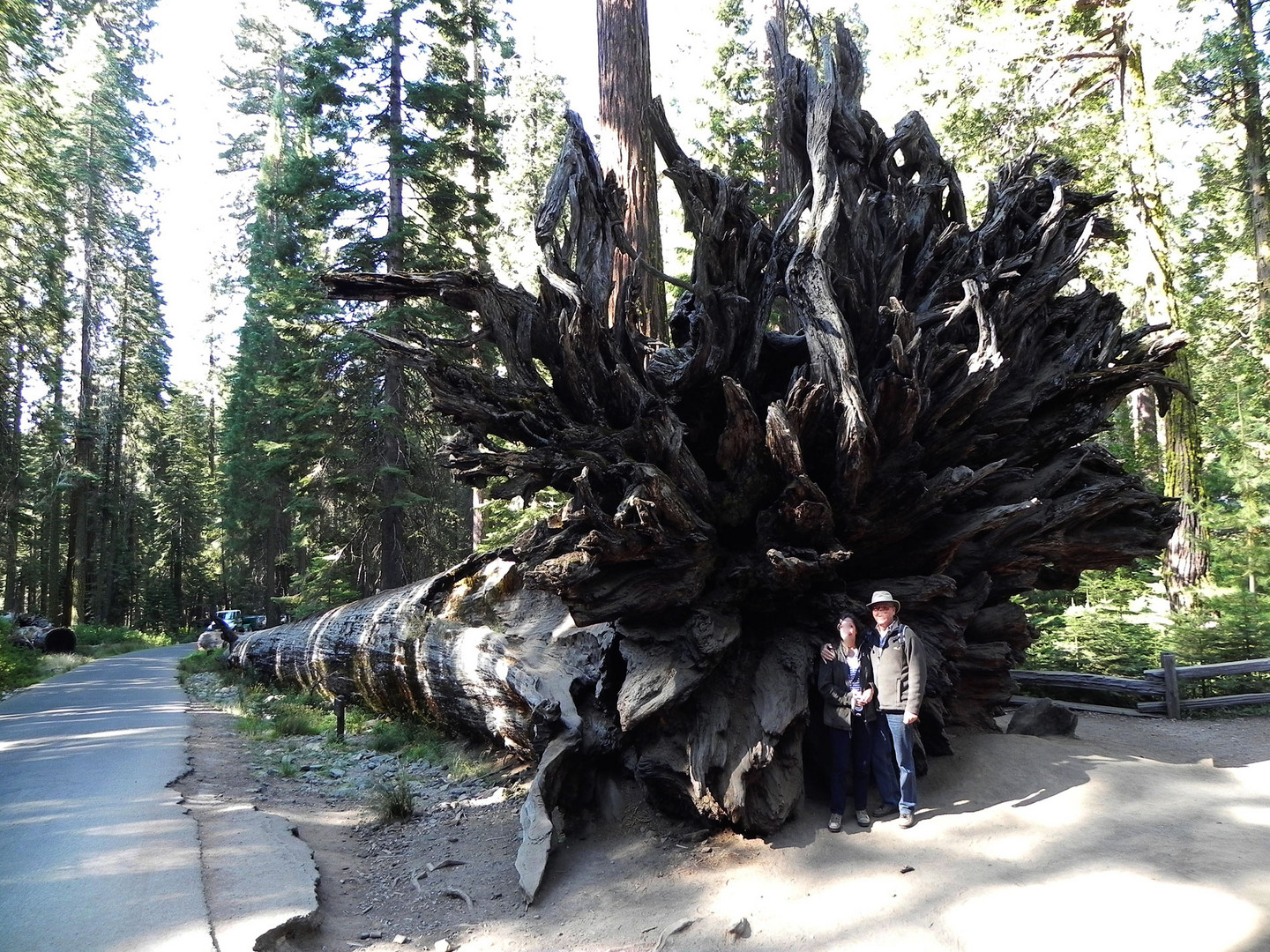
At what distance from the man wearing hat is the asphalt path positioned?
429cm

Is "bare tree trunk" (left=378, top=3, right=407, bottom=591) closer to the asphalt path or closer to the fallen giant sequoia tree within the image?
the asphalt path

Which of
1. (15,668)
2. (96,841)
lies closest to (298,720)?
(96,841)

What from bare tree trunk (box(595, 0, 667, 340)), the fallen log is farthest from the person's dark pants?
the fallen log

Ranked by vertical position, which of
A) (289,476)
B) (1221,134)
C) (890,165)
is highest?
(1221,134)

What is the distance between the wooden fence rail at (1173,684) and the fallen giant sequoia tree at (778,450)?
3.26 metres

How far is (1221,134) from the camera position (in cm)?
1630

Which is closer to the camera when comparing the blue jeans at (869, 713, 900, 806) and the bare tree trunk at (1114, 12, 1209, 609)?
the blue jeans at (869, 713, 900, 806)

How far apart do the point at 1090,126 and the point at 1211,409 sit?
21.8 ft

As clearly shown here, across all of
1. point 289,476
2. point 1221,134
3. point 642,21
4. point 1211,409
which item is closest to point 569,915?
point 642,21

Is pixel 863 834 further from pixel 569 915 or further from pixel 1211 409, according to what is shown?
pixel 1211 409

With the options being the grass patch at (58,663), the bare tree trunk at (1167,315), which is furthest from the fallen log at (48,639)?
the bare tree trunk at (1167,315)

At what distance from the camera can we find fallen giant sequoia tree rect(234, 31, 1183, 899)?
5637 mm

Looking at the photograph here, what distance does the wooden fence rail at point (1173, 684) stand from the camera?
30.5 feet

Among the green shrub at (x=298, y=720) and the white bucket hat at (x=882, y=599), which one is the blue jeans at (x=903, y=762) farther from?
the green shrub at (x=298, y=720)
